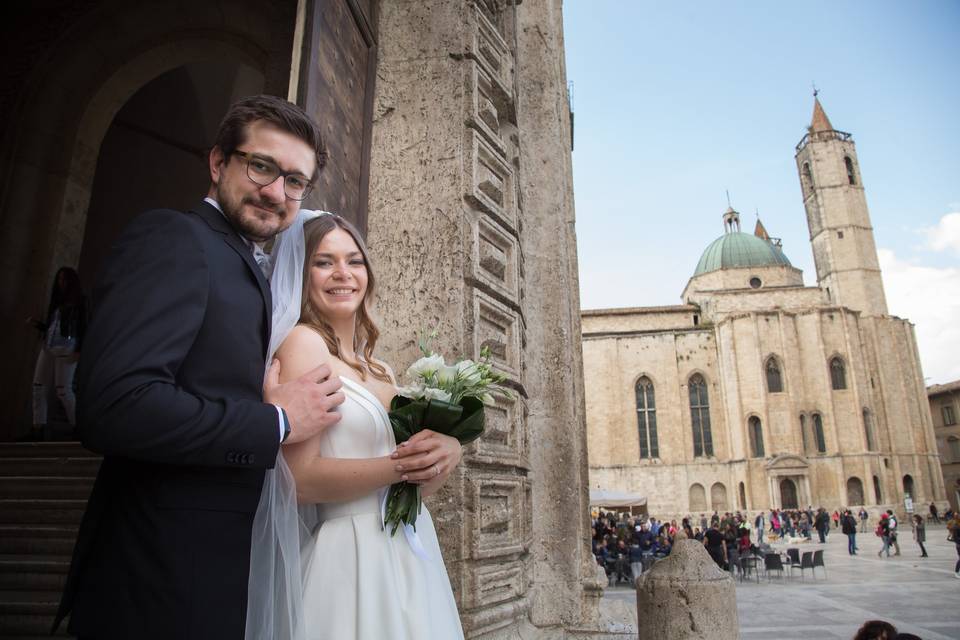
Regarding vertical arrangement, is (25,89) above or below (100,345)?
above

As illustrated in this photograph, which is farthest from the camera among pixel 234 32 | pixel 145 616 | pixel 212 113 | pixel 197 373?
pixel 212 113

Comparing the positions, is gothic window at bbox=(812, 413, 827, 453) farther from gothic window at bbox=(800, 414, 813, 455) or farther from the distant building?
the distant building

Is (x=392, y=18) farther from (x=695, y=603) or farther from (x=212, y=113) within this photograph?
(x=212, y=113)

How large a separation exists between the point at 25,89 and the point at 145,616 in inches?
285

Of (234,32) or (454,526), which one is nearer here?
(454,526)

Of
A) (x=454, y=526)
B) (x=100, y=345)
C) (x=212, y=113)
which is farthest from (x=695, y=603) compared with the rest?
(x=212, y=113)

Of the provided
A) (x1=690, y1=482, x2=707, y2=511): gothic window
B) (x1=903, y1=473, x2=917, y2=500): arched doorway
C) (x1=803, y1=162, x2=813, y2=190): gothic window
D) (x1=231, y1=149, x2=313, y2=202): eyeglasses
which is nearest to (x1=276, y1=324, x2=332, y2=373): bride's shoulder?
(x1=231, y1=149, x2=313, y2=202): eyeglasses

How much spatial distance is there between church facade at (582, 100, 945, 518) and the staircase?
36814 millimetres

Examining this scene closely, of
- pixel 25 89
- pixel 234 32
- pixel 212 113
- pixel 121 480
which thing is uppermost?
pixel 212 113

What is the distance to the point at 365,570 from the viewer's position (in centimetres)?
156

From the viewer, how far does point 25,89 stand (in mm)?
6316

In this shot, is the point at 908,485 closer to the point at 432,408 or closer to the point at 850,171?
the point at 850,171

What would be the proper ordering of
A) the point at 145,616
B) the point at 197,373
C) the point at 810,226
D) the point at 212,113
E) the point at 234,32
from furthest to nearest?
the point at 810,226 < the point at 212,113 < the point at 234,32 < the point at 197,373 < the point at 145,616

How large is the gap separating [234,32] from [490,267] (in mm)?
4828
